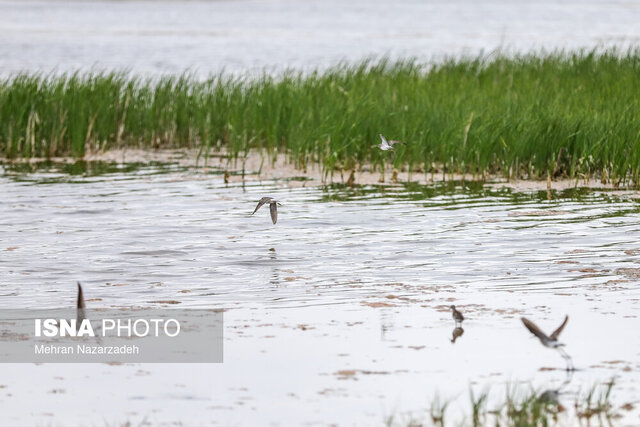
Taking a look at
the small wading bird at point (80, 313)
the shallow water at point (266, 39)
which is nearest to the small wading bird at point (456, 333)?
the small wading bird at point (80, 313)

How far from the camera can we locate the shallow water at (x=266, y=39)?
40438mm

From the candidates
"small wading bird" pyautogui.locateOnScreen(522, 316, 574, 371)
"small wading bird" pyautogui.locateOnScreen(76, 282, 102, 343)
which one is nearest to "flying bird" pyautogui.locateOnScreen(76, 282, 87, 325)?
"small wading bird" pyautogui.locateOnScreen(76, 282, 102, 343)

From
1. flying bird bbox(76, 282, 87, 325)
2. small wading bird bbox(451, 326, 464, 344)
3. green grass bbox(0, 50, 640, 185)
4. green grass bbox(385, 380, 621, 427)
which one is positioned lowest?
green grass bbox(385, 380, 621, 427)

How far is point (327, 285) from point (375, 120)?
7396 mm

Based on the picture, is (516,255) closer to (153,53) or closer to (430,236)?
(430,236)

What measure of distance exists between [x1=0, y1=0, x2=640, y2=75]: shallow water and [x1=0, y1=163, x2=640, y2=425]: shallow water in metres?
13.8

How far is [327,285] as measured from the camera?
9219mm

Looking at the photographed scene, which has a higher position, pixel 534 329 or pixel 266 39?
pixel 266 39

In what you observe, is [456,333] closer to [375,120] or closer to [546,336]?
[546,336]

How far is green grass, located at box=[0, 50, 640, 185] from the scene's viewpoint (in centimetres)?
1518

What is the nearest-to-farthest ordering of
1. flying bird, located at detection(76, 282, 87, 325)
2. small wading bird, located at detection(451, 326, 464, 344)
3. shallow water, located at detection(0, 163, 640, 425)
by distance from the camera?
shallow water, located at detection(0, 163, 640, 425) < flying bird, located at detection(76, 282, 87, 325) < small wading bird, located at detection(451, 326, 464, 344)

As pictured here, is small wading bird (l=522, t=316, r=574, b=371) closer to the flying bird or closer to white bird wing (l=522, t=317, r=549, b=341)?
white bird wing (l=522, t=317, r=549, b=341)

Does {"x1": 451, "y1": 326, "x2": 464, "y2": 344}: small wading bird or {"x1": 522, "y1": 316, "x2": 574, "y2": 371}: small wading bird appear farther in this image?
{"x1": 451, "y1": 326, "x2": 464, "y2": 344}: small wading bird

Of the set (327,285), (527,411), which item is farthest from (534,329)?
(327,285)
